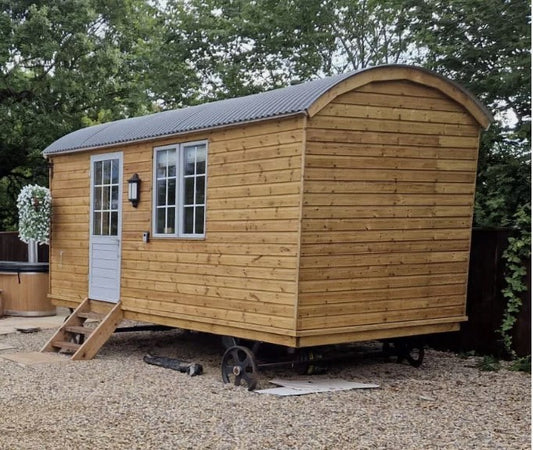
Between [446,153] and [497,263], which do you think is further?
[497,263]

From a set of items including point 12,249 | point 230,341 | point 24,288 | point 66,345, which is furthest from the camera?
point 12,249

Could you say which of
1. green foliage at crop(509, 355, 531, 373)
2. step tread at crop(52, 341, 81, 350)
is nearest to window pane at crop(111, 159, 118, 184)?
step tread at crop(52, 341, 81, 350)

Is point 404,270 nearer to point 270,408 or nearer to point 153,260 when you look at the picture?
point 270,408

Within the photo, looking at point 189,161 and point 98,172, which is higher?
point 189,161

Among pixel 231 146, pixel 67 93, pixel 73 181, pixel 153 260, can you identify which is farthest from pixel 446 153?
pixel 67 93

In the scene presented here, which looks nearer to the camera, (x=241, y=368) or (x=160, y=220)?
(x=241, y=368)

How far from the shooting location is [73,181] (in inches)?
356

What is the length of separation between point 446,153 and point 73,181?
470 cm

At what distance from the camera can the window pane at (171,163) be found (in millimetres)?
7469

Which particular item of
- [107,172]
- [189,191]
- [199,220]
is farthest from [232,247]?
[107,172]

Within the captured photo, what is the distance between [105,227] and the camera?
847 cm

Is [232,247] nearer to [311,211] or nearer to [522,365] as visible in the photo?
[311,211]

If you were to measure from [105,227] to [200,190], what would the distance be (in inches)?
72.0

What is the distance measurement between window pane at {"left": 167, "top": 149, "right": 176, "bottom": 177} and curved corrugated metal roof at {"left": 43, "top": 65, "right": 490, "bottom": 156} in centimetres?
20
